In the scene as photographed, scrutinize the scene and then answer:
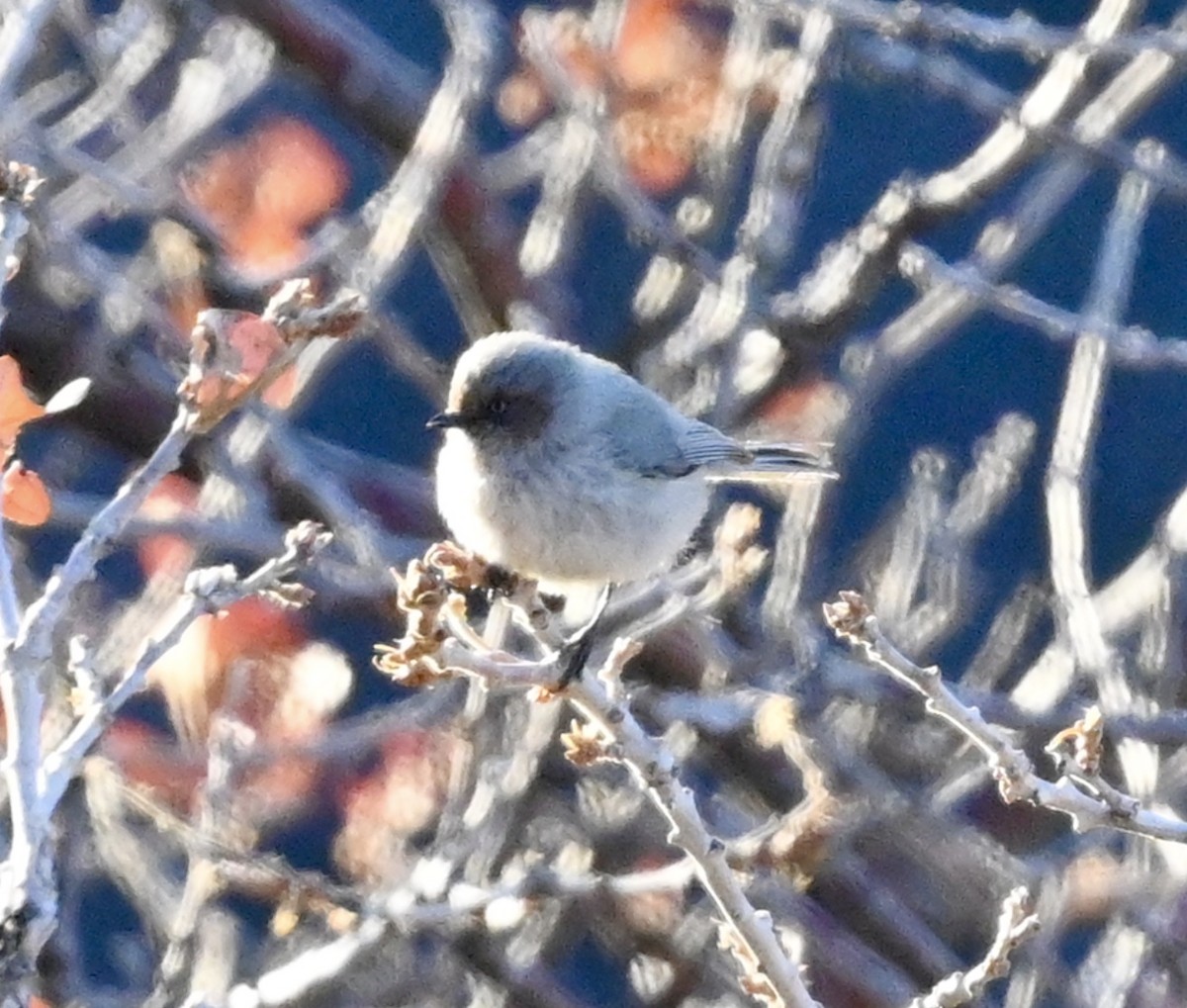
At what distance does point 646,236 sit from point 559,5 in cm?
202

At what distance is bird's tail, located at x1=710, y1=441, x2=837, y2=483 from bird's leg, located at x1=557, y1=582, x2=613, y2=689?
0.46 meters

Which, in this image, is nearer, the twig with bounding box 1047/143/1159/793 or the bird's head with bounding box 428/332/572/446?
the bird's head with bounding box 428/332/572/446

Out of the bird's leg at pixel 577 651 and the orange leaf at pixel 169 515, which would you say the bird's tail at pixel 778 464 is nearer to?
the bird's leg at pixel 577 651

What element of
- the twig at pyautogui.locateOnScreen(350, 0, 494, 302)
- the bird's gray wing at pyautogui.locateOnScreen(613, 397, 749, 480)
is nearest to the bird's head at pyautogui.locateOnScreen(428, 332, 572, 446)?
the bird's gray wing at pyautogui.locateOnScreen(613, 397, 749, 480)

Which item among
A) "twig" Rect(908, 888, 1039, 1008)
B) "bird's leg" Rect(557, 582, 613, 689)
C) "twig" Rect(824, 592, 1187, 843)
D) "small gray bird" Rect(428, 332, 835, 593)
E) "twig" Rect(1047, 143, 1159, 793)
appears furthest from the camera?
"twig" Rect(1047, 143, 1159, 793)

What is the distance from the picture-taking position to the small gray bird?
3201mm

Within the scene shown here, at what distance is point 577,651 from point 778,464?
1185 mm

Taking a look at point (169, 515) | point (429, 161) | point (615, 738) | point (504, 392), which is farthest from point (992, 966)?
point (429, 161)

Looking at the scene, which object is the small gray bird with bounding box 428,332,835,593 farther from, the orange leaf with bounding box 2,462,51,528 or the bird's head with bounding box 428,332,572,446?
the orange leaf with bounding box 2,462,51,528

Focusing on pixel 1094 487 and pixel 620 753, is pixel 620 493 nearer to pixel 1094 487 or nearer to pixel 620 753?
pixel 620 753

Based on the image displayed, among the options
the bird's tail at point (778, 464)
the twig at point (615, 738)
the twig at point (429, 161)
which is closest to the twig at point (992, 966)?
the twig at point (615, 738)

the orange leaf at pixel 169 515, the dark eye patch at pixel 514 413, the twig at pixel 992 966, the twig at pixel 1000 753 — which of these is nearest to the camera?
the twig at pixel 1000 753

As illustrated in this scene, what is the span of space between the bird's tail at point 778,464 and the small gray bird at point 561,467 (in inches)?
4.7

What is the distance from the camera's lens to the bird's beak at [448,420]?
3.22 m
